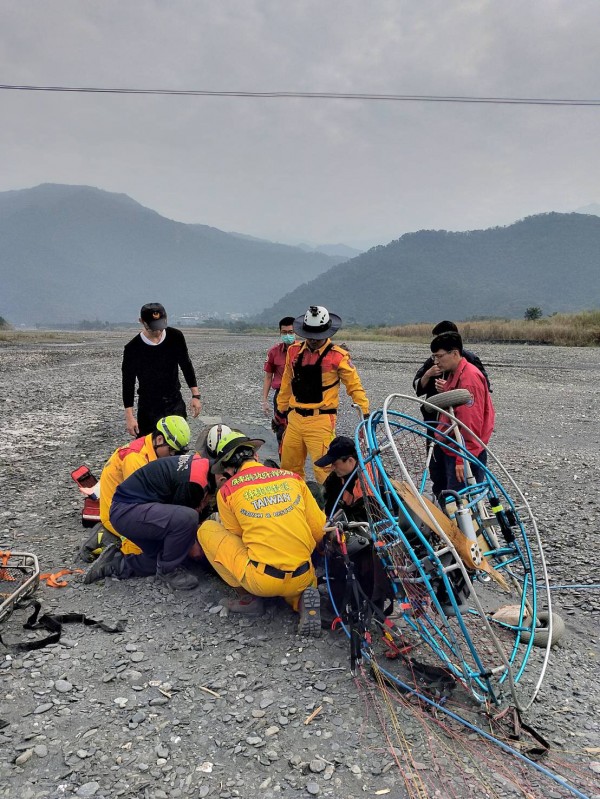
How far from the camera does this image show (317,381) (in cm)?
537

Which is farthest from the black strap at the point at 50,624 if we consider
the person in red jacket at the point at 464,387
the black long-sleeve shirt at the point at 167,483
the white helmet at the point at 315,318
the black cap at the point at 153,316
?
the white helmet at the point at 315,318

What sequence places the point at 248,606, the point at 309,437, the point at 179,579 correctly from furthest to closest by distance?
the point at 309,437 < the point at 179,579 < the point at 248,606

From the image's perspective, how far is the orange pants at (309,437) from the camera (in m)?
5.45

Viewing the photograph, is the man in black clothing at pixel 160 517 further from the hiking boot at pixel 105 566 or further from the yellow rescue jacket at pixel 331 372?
the yellow rescue jacket at pixel 331 372

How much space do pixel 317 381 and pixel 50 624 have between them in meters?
3.03

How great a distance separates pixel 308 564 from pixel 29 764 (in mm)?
1888

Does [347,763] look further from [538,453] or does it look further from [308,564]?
[538,453]

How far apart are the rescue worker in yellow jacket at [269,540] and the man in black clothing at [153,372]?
6.24 ft

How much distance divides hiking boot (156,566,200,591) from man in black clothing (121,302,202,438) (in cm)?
164

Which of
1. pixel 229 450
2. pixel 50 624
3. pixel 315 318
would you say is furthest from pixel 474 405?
pixel 50 624

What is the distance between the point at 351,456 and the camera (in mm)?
4176

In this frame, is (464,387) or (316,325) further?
(316,325)

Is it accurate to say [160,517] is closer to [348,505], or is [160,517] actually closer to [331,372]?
[348,505]

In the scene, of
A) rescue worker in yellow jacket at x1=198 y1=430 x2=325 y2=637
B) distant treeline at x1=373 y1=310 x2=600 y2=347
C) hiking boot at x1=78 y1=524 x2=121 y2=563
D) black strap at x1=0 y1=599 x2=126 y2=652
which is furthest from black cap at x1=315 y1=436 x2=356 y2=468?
distant treeline at x1=373 y1=310 x2=600 y2=347
